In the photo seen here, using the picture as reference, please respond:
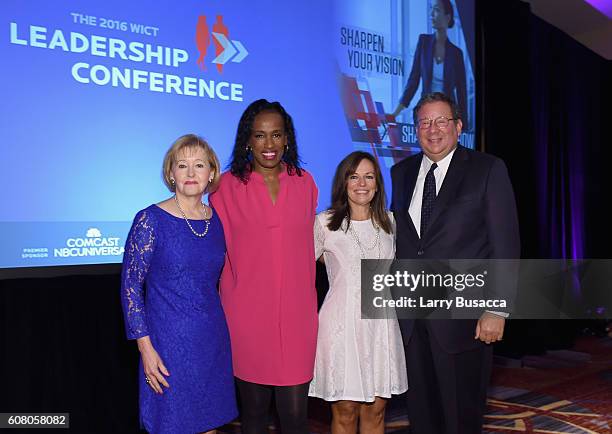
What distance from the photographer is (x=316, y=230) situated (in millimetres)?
2252

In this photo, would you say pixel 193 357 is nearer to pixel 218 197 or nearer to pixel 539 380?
pixel 218 197

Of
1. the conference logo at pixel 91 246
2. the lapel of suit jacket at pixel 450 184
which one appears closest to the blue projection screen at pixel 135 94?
the conference logo at pixel 91 246

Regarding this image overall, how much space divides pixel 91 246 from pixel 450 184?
1.71 m

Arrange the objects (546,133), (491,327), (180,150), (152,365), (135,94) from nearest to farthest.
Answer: (152,365) < (180,150) < (491,327) < (135,94) < (546,133)

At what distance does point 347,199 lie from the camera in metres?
2.30

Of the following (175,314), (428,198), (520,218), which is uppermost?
(520,218)

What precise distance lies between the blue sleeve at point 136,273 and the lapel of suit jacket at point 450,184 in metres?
1.05

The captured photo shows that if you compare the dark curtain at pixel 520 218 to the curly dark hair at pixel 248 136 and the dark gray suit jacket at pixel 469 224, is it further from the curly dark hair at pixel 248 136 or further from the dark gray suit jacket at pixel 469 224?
the dark gray suit jacket at pixel 469 224

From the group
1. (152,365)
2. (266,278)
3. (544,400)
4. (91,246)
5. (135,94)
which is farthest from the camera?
(544,400)

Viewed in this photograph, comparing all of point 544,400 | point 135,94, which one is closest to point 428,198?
point 135,94

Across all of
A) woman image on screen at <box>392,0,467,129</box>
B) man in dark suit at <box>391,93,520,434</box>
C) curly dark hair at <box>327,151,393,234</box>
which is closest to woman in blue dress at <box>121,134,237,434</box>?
curly dark hair at <box>327,151,393,234</box>

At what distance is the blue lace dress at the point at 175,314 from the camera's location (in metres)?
1.72

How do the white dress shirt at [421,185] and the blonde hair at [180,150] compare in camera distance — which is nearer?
the blonde hair at [180,150]

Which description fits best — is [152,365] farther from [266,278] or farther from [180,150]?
[180,150]
